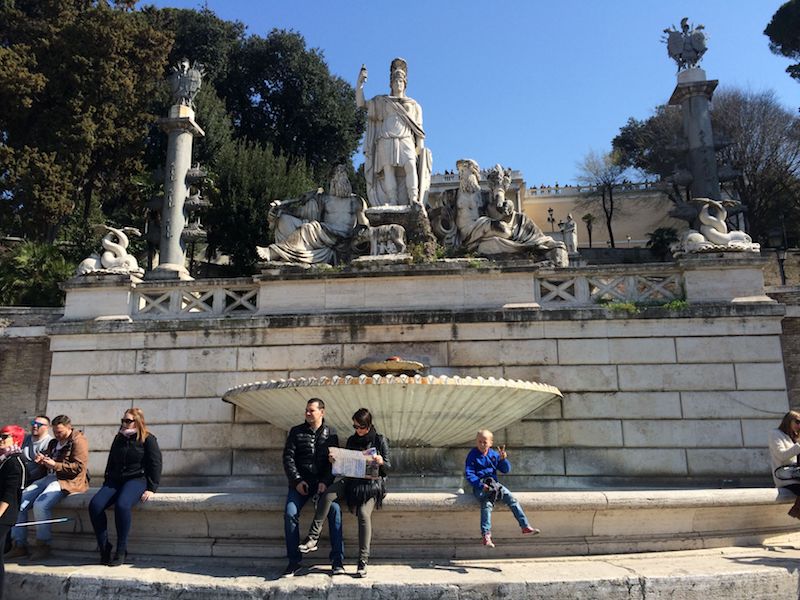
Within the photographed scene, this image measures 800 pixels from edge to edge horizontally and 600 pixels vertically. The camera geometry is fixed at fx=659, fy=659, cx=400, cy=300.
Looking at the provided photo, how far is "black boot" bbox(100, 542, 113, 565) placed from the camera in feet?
23.5

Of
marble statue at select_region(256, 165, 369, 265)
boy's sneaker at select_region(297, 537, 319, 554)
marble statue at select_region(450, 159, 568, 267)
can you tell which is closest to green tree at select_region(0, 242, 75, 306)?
marble statue at select_region(256, 165, 369, 265)

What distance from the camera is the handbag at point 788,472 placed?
25.7 feet

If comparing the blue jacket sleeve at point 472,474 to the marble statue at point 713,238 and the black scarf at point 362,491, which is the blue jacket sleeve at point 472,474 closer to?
the black scarf at point 362,491

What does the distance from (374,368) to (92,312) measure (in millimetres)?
6243

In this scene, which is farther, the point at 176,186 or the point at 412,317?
A: the point at 176,186

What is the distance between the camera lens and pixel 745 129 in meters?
39.9

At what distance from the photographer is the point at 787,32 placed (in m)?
37.9

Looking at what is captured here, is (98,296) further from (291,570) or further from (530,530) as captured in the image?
(530,530)

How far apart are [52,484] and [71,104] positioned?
2282cm

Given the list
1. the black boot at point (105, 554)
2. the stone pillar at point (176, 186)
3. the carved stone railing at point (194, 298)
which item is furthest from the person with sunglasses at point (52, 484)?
the stone pillar at point (176, 186)

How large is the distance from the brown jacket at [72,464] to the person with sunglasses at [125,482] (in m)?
0.58

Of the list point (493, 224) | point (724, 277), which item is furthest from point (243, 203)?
point (724, 277)

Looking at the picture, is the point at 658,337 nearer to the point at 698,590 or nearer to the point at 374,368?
the point at 374,368

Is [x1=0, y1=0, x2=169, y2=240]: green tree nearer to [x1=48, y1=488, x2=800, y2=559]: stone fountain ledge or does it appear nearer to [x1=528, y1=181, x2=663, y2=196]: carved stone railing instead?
[x1=48, y1=488, x2=800, y2=559]: stone fountain ledge
